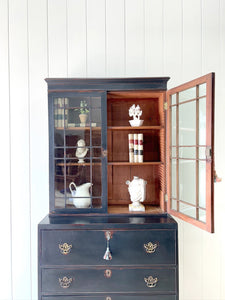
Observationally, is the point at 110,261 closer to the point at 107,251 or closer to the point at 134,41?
the point at 107,251

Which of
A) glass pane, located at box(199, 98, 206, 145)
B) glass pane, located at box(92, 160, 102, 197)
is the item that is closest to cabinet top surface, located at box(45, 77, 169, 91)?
glass pane, located at box(199, 98, 206, 145)

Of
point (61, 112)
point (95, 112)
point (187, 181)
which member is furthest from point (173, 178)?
point (61, 112)

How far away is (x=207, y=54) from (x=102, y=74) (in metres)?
1.00

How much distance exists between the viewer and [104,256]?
1680mm

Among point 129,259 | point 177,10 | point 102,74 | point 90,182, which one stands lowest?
point 129,259

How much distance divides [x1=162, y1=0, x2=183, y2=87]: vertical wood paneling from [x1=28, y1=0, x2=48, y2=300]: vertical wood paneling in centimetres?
113

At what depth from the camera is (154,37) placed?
2.21m

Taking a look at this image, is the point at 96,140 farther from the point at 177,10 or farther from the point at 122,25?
the point at 177,10

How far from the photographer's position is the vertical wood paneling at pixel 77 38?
7.24 feet

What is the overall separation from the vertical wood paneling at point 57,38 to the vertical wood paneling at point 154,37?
0.77m

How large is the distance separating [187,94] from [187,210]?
870 mm

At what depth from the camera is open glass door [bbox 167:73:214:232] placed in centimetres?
156

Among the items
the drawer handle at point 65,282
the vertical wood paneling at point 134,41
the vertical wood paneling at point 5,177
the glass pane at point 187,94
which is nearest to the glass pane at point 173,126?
the glass pane at point 187,94

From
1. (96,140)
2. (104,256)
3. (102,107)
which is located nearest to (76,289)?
(104,256)
